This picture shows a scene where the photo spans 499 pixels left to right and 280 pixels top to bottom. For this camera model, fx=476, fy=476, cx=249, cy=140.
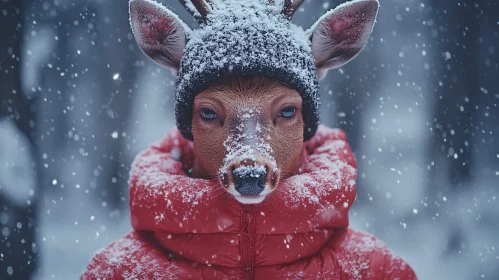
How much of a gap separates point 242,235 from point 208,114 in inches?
16.9

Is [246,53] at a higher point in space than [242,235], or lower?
higher

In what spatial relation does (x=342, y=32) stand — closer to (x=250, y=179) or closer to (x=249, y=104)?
(x=249, y=104)

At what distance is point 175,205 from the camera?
1629 millimetres

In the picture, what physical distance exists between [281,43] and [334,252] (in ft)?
2.62

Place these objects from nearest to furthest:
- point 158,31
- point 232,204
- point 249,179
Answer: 1. point 249,179
2. point 232,204
3. point 158,31

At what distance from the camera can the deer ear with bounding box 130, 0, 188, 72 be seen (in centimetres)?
169

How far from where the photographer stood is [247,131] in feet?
4.90

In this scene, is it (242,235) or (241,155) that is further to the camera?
(242,235)

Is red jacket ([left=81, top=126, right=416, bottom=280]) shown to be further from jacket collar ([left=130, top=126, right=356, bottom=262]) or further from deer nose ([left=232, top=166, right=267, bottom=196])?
deer nose ([left=232, top=166, right=267, bottom=196])

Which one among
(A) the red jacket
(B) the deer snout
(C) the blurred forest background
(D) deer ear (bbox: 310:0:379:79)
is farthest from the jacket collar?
(C) the blurred forest background

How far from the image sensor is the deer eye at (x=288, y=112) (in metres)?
1.62

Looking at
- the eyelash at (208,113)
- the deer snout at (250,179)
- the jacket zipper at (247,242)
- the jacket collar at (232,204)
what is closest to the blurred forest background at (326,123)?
the jacket collar at (232,204)

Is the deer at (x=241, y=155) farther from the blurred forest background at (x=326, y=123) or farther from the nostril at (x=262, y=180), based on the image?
the blurred forest background at (x=326, y=123)

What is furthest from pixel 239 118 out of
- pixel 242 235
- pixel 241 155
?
pixel 242 235
